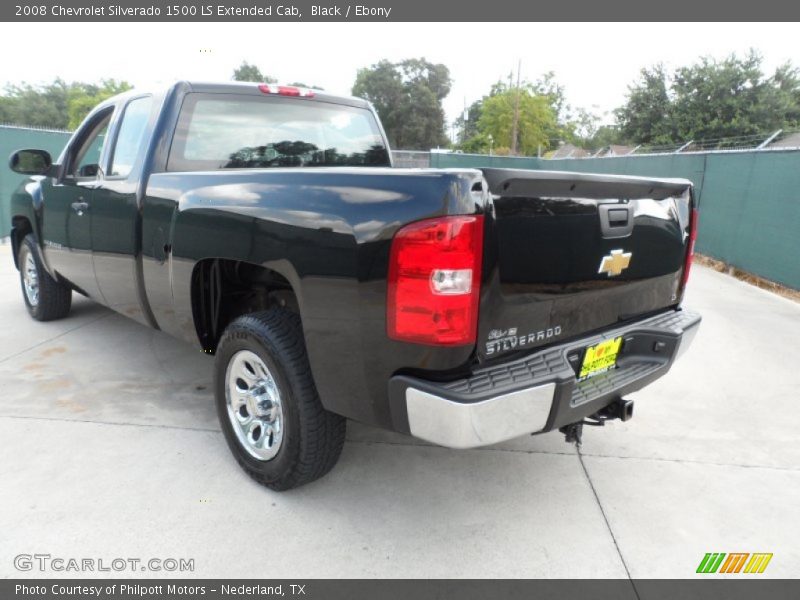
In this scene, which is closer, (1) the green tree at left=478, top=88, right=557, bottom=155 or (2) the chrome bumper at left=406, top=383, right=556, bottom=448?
(2) the chrome bumper at left=406, top=383, right=556, bottom=448

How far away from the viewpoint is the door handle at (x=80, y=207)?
12.6 ft

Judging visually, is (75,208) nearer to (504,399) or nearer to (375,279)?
(375,279)

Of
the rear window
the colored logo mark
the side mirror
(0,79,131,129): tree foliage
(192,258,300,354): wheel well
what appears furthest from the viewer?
(0,79,131,129): tree foliage

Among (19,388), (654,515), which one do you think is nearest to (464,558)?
(654,515)

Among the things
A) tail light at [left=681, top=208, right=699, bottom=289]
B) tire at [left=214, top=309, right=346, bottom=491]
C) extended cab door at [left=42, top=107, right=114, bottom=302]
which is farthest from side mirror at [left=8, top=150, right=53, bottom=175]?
tail light at [left=681, top=208, right=699, bottom=289]

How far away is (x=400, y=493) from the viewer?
2.70m

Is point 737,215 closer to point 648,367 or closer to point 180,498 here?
point 648,367

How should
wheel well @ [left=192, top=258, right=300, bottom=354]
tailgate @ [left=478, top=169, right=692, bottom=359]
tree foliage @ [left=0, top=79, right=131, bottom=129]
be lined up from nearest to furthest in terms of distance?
tailgate @ [left=478, top=169, right=692, bottom=359]
wheel well @ [left=192, top=258, right=300, bottom=354]
tree foliage @ [left=0, top=79, right=131, bottom=129]

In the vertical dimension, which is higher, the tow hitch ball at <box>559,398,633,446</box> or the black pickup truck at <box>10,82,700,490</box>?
the black pickup truck at <box>10,82,700,490</box>

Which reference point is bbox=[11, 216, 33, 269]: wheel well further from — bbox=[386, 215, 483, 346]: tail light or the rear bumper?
the rear bumper

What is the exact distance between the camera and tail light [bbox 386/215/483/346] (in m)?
1.83

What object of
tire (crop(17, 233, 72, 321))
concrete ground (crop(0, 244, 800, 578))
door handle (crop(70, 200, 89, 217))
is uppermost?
door handle (crop(70, 200, 89, 217))

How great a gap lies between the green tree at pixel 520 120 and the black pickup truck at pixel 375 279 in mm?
49393

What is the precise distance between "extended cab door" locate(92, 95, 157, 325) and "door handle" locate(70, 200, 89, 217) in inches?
6.5
